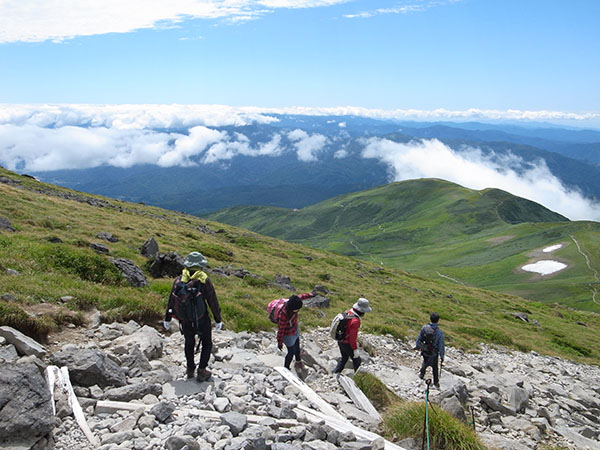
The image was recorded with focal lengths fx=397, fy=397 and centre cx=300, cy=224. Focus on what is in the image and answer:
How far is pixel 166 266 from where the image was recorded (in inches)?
980

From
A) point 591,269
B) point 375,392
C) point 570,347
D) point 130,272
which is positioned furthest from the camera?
point 591,269

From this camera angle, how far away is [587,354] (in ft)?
123

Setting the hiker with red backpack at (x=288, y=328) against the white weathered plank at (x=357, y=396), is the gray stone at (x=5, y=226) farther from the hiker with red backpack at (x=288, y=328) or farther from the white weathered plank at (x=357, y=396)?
the white weathered plank at (x=357, y=396)

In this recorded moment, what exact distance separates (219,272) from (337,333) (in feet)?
61.2

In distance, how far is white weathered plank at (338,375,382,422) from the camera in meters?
10.9

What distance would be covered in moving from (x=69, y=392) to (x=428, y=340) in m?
12.9

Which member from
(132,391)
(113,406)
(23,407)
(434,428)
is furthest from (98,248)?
(434,428)

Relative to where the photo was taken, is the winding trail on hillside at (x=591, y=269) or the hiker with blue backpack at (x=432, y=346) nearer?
the hiker with blue backpack at (x=432, y=346)

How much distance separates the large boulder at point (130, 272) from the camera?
64.2 feet

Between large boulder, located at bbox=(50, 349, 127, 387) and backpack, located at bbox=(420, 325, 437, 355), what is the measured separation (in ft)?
37.7

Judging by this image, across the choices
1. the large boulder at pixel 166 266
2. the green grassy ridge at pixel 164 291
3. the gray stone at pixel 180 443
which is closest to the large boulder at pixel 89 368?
the green grassy ridge at pixel 164 291

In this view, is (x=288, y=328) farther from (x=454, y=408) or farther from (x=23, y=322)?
(x=23, y=322)

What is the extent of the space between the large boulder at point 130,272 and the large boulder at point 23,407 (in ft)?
38.4

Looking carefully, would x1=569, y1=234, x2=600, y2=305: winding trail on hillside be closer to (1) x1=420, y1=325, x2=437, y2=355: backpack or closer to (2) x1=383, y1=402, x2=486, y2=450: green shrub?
(1) x1=420, y1=325, x2=437, y2=355: backpack
